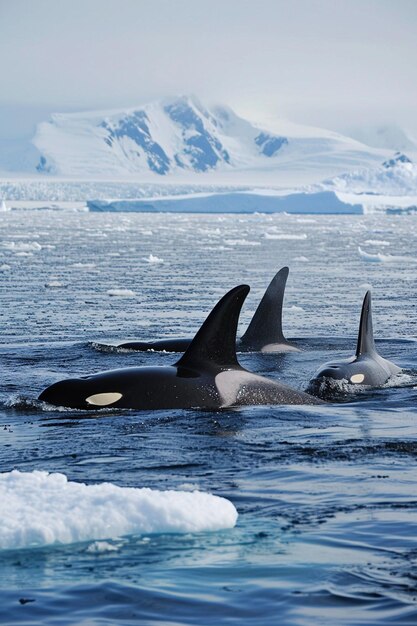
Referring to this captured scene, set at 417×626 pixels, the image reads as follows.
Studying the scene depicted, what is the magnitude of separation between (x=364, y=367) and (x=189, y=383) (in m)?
2.90

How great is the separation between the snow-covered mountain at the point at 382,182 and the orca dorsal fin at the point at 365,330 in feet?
379

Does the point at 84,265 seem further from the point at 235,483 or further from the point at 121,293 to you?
the point at 235,483

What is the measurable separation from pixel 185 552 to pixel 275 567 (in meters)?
0.49

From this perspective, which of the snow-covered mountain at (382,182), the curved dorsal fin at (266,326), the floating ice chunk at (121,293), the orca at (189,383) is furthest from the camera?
the snow-covered mountain at (382,182)

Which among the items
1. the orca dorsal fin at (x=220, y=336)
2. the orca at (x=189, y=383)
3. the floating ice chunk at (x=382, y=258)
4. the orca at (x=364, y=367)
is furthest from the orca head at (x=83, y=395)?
the floating ice chunk at (x=382, y=258)

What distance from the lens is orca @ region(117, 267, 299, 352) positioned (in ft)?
47.5

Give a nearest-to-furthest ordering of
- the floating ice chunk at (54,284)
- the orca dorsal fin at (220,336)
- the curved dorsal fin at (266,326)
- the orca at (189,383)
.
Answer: the orca dorsal fin at (220,336), the orca at (189,383), the curved dorsal fin at (266,326), the floating ice chunk at (54,284)

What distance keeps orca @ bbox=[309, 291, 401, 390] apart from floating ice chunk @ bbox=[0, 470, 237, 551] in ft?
17.9

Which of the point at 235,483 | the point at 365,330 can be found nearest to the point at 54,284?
the point at 365,330

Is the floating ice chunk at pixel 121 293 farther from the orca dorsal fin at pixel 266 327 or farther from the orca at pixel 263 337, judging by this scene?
the orca dorsal fin at pixel 266 327

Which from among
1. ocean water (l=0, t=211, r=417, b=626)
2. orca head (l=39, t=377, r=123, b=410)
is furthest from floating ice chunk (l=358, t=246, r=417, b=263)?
orca head (l=39, t=377, r=123, b=410)

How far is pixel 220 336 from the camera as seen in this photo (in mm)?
9664

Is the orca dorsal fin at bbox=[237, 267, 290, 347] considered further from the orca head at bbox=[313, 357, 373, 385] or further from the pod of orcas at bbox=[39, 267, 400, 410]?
the pod of orcas at bbox=[39, 267, 400, 410]

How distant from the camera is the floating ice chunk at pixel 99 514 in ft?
19.2
